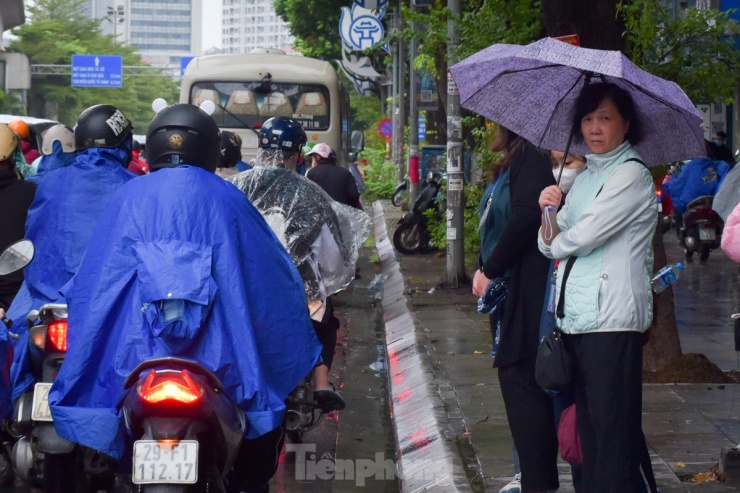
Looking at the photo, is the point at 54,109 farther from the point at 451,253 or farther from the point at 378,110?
the point at 451,253

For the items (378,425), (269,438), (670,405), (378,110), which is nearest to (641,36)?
(670,405)

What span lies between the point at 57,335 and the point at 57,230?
1.61 ft

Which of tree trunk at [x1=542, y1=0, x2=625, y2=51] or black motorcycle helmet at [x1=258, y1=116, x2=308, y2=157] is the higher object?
tree trunk at [x1=542, y1=0, x2=625, y2=51]

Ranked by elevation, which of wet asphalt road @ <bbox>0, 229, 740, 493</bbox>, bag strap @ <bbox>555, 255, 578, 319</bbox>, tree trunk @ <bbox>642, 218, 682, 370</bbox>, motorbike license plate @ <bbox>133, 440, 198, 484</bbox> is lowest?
wet asphalt road @ <bbox>0, 229, 740, 493</bbox>

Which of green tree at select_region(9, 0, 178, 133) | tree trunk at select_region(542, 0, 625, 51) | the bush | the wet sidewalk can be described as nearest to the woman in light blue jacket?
the wet sidewalk

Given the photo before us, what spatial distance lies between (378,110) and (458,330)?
5472 centimetres

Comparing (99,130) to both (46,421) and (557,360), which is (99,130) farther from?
(557,360)

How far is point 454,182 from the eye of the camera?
1377 cm

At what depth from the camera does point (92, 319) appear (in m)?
4.18

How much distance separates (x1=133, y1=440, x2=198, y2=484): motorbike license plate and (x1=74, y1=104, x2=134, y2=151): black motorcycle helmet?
87.7 inches

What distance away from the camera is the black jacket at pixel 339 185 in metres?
13.1

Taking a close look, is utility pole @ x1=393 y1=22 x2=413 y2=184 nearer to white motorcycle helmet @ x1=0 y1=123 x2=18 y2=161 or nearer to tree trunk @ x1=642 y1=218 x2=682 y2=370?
tree trunk @ x1=642 y1=218 x2=682 y2=370

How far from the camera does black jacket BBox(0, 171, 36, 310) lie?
20.5 ft

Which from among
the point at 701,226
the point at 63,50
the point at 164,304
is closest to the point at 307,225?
the point at 164,304
